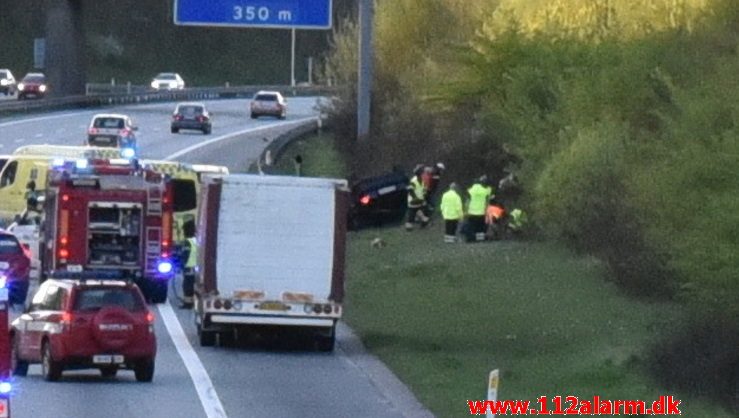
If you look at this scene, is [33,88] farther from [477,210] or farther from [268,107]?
[477,210]

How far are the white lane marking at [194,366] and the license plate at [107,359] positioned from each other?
0.99 metres

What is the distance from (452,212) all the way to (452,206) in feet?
0.52

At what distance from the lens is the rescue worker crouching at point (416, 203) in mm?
46875

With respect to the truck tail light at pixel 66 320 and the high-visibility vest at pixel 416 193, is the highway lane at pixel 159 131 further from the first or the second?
the truck tail light at pixel 66 320

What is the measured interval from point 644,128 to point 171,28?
108978 millimetres

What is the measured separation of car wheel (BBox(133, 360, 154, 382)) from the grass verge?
127 inches

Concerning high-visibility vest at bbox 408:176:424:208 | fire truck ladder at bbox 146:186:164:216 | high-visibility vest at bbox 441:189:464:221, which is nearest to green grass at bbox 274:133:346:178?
high-visibility vest at bbox 408:176:424:208

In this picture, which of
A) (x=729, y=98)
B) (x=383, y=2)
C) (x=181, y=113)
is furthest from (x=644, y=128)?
(x=181, y=113)

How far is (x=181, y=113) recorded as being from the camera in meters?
80.4

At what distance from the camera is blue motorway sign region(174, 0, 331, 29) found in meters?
50.5

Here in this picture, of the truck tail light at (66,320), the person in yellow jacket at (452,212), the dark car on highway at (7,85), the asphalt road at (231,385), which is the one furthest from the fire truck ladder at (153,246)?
the dark car on highway at (7,85)

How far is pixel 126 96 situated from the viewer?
96375 millimetres

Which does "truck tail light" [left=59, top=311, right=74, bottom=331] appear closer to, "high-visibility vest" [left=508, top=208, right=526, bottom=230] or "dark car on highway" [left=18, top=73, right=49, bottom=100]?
"high-visibility vest" [left=508, top=208, right=526, bottom=230]

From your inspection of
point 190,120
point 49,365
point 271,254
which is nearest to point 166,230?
point 271,254
